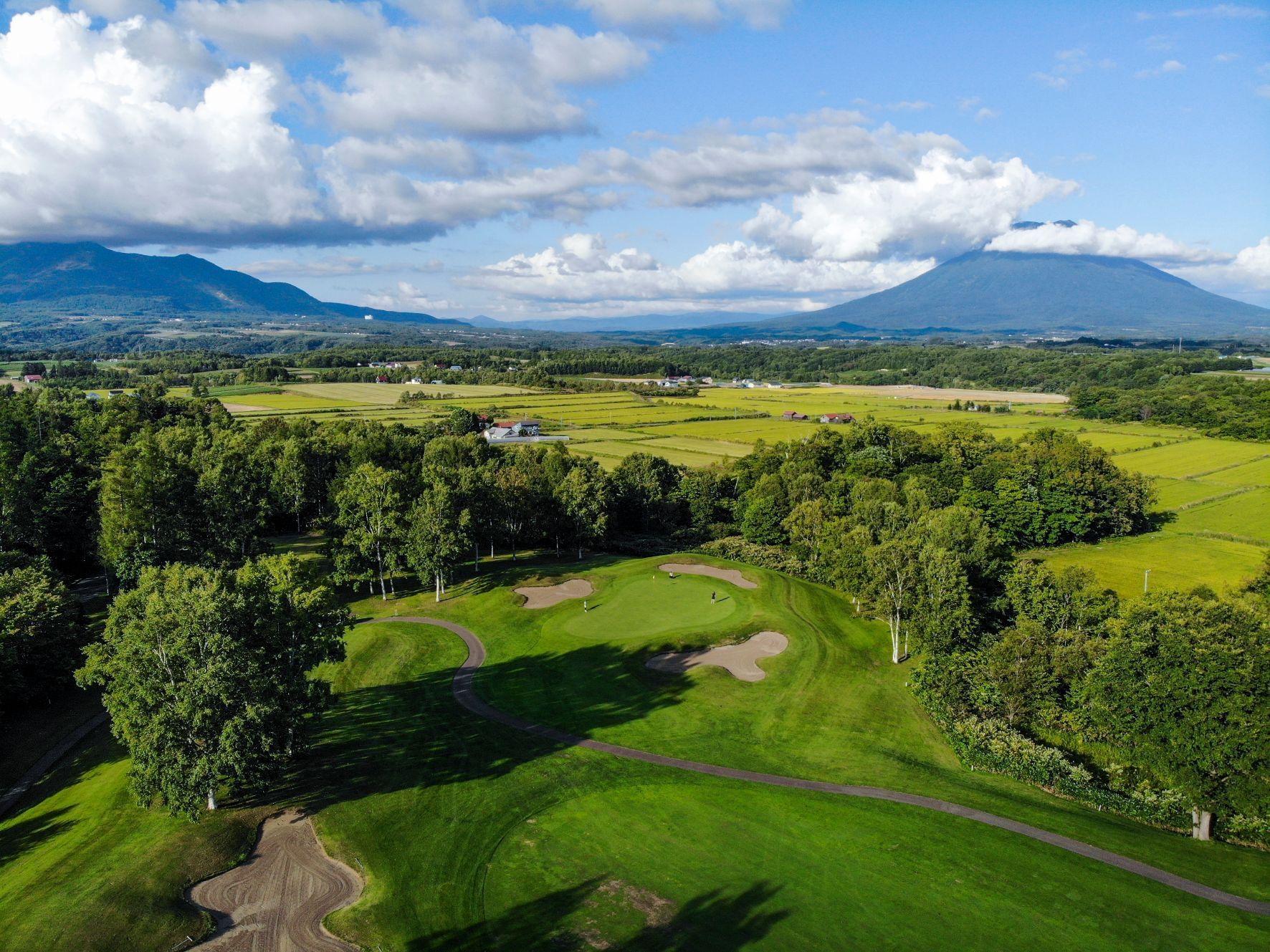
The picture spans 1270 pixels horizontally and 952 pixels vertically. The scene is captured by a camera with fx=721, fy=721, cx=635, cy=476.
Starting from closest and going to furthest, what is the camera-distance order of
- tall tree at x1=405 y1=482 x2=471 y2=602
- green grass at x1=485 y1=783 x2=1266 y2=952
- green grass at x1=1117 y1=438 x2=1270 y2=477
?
1. green grass at x1=485 y1=783 x2=1266 y2=952
2. tall tree at x1=405 y1=482 x2=471 y2=602
3. green grass at x1=1117 y1=438 x2=1270 y2=477

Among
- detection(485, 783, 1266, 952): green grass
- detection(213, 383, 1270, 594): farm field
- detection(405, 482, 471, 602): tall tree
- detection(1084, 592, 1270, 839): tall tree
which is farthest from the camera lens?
detection(213, 383, 1270, 594): farm field

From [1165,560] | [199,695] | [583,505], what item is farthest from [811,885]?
[1165,560]

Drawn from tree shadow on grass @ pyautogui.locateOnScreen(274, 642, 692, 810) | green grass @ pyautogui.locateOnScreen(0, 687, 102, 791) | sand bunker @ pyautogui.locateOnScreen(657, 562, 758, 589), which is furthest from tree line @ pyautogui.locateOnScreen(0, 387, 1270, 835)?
sand bunker @ pyautogui.locateOnScreen(657, 562, 758, 589)

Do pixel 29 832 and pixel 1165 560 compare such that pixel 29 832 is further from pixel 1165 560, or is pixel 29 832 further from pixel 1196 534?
pixel 1196 534

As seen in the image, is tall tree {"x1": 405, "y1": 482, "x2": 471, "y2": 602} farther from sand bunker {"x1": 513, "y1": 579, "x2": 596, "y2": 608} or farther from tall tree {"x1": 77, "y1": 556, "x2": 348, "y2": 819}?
tall tree {"x1": 77, "y1": 556, "x2": 348, "y2": 819}

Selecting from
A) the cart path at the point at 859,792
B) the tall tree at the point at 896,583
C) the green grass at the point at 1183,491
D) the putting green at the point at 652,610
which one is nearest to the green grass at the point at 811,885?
the cart path at the point at 859,792

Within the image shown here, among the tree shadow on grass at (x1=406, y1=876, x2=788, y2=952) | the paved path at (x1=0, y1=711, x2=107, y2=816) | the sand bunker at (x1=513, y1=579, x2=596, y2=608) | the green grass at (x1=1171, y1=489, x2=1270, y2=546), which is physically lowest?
the paved path at (x1=0, y1=711, x2=107, y2=816)
